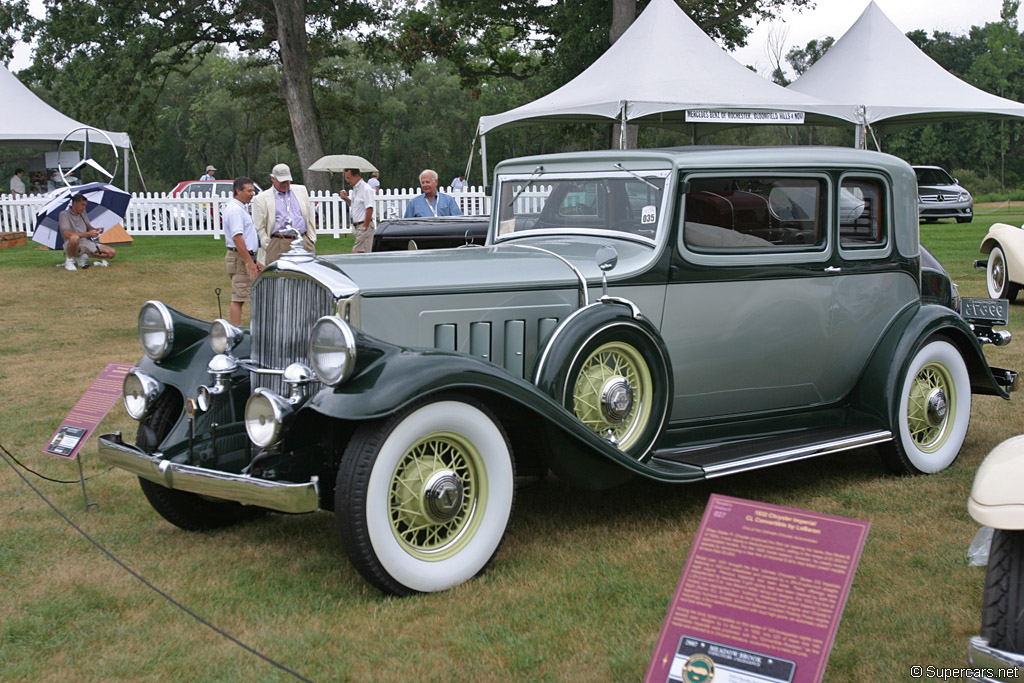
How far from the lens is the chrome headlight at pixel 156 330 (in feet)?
14.3

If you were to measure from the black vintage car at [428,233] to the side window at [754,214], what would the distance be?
13.3ft

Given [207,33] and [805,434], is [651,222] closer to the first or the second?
[805,434]

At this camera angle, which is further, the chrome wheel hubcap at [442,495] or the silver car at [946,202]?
the silver car at [946,202]

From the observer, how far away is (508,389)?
366 cm

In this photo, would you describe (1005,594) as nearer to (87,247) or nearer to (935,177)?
(87,247)

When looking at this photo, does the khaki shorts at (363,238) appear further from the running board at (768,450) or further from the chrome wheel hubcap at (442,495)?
the chrome wheel hubcap at (442,495)

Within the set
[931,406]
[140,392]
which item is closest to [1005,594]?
[931,406]

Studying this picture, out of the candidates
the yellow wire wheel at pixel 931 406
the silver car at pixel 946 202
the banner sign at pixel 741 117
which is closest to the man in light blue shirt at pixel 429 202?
the banner sign at pixel 741 117

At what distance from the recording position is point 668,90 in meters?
11.9

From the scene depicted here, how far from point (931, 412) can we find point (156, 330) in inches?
160

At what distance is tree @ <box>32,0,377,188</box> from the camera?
22.0 metres

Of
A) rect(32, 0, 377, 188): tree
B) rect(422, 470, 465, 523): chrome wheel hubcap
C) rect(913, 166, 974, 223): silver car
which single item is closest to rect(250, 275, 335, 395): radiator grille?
rect(422, 470, 465, 523): chrome wheel hubcap

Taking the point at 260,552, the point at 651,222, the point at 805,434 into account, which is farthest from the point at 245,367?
the point at 805,434

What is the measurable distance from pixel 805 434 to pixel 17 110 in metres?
18.5
